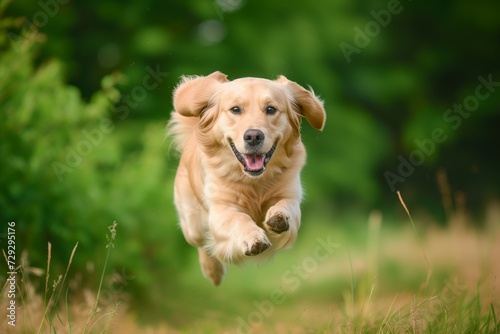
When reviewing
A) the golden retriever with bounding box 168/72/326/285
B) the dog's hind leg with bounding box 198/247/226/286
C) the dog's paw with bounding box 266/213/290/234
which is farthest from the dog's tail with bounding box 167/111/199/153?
the dog's paw with bounding box 266/213/290/234

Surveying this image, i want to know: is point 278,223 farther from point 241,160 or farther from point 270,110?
point 270,110

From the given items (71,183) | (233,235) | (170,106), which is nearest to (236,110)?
(233,235)

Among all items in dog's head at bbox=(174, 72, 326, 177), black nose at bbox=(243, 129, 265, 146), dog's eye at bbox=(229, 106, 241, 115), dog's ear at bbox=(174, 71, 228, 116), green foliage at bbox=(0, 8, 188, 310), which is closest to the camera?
black nose at bbox=(243, 129, 265, 146)

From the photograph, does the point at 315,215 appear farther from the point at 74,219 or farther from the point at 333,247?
the point at 74,219

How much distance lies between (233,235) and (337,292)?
7.12 metres

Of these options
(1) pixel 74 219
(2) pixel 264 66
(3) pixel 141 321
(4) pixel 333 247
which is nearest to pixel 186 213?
(1) pixel 74 219

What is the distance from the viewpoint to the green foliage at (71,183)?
7.11m

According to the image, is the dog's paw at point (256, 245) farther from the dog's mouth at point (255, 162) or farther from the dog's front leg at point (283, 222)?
the dog's mouth at point (255, 162)

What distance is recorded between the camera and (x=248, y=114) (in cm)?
406

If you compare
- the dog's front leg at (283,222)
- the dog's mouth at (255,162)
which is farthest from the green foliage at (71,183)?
the dog's mouth at (255,162)

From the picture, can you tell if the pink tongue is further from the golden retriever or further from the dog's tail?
the dog's tail

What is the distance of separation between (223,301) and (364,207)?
11.9 feet

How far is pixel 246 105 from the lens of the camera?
4.09m

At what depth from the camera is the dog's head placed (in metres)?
4.02
